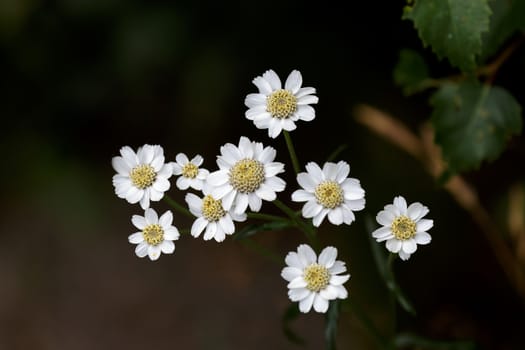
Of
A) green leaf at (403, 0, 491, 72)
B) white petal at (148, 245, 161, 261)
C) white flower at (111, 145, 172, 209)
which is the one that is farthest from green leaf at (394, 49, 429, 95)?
white petal at (148, 245, 161, 261)

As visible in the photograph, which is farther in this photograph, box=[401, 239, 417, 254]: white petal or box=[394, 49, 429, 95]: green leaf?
box=[394, 49, 429, 95]: green leaf

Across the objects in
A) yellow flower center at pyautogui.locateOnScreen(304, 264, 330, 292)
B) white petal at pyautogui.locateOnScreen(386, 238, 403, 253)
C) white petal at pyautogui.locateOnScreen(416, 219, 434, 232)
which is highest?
white petal at pyautogui.locateOnScreen(416, 219, 434, 232)

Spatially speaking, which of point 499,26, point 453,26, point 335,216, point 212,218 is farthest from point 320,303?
point 499,26

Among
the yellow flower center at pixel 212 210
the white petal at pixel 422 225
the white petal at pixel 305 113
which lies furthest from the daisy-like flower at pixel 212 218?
the white petal at pixel 422 225

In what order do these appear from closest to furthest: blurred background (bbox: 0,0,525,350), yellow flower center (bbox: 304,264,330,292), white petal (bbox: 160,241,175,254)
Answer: yellow flower center (bbox: 304,264,330,292) < white petal (bbox: 160,241,175,254) < blurred background (bbox: 0,0,525,350)

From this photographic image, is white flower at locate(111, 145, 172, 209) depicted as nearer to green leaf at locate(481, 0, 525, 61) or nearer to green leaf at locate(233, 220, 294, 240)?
green leaf at locate(233, 220, 294, 240)

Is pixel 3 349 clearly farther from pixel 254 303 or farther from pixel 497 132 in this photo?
pixel 497 132

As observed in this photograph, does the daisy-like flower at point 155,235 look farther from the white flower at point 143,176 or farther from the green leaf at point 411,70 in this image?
the green leaf at point 411,70

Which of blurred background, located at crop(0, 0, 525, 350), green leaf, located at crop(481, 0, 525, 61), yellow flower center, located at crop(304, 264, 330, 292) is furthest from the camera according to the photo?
blurred background, located at crop(0, 0, 525, 350)
